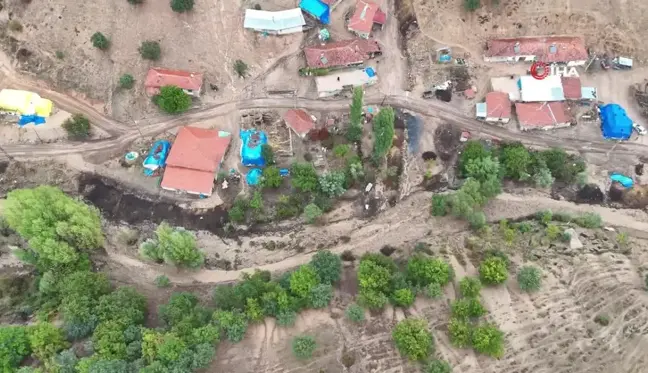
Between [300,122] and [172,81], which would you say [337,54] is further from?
[172,81]

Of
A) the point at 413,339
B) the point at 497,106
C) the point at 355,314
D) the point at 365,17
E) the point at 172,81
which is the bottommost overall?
the point at 413,339

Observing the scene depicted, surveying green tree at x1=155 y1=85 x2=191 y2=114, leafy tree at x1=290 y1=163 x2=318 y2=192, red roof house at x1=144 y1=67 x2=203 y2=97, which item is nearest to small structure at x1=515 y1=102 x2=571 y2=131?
leafy tree at x1=290 y1=163 x2=318 y2=192

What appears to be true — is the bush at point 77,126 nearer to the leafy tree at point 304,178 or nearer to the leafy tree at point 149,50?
the leafy tree at point 149,50

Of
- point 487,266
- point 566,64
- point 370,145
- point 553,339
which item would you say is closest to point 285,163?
point 370,145

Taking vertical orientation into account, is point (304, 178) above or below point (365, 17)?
below

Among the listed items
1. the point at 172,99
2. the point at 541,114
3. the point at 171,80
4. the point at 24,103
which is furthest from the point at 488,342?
the point at 24,103

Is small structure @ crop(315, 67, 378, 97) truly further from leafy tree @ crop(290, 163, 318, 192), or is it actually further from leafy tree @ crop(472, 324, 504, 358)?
leafy tree @ crop(472, 324, 504, 358)

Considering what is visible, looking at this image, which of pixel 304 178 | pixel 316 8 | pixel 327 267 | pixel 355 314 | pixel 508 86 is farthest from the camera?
pixel 316 8
